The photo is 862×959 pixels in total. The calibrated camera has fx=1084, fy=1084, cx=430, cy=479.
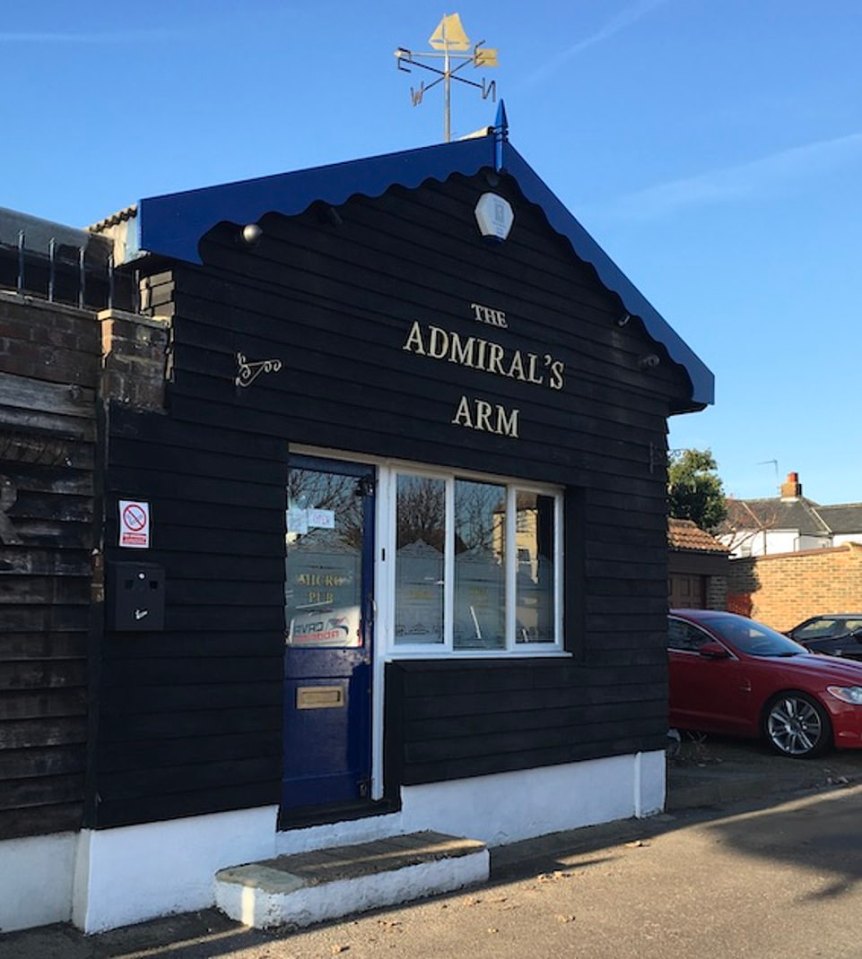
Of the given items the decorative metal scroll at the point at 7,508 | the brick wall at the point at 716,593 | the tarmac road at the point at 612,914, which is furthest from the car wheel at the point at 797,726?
the brick wall at the point at 716,593

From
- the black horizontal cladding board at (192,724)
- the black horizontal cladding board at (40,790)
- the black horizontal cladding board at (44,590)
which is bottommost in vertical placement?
the black horizontal cladding board at (40,790)

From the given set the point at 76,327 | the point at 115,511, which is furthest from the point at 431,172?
the point at 115,511

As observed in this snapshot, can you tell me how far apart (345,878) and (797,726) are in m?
6.84

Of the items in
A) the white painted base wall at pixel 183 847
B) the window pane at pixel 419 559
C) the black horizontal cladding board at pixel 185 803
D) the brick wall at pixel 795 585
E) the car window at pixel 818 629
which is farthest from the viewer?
the brick wall at pixel 795 585

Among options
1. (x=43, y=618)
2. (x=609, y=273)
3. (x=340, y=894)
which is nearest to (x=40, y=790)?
(x=43, y=618)

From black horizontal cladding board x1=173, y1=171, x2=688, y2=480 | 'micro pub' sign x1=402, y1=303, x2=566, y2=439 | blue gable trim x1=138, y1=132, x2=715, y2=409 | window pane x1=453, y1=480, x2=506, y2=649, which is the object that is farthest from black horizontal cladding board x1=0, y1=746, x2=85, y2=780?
'micro pub' sign x1=402, y1=303, x2=566, y2=439

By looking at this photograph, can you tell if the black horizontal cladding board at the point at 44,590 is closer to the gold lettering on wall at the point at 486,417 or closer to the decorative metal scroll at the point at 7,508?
the decorative metal scroll at the point at 7,508

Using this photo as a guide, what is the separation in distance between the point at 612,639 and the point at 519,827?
1.64 meters

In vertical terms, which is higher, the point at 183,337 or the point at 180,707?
the point at 183,337

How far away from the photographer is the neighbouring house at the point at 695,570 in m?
21.1

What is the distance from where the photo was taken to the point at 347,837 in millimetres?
6266

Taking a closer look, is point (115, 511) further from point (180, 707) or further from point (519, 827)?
point (519, 827)

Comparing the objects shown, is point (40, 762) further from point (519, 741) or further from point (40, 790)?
point (519, 741)

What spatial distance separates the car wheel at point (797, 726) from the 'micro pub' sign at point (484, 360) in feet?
16.6
